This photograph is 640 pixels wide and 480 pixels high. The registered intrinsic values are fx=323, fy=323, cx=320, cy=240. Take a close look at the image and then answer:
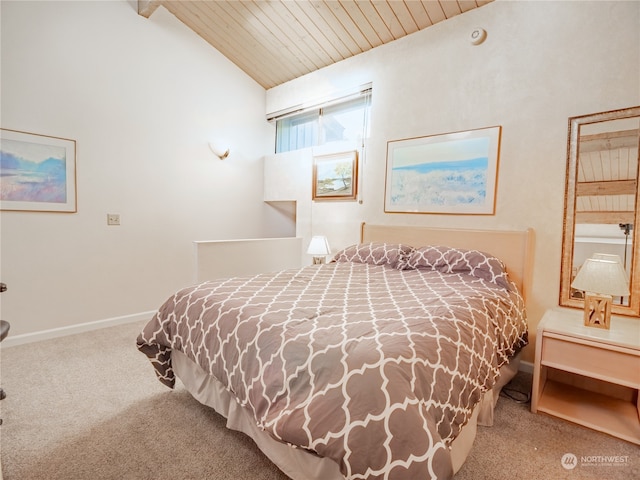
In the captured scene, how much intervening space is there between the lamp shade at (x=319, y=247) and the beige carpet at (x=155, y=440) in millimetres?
1849

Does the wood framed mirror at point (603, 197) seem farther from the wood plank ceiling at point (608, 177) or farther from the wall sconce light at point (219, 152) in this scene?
the wall sconce light at point (219, 152)

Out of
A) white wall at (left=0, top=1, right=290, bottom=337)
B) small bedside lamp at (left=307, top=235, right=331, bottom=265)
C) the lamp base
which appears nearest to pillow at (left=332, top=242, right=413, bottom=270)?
small bedside lamp at (left=307, top=235, right=331, bottom=265)

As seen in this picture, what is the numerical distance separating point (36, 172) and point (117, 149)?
0.69 metres

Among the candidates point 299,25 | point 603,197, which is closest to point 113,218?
point 299,25

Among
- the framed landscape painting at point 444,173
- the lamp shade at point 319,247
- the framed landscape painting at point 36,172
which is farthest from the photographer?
the lamp shade at point 319,247

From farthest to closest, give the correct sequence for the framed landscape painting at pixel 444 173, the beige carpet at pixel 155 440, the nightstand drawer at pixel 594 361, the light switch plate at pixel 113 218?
the light switch plate at pixel 113 218 → the framed landscape painting at pixel 444 173 → the nightstand drawer at pixel 594 361 → the beige carpet at pixel 155 440

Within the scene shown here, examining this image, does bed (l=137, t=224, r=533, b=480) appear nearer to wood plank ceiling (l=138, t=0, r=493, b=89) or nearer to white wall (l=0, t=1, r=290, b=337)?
white wall (l=0, t=1, r=290, b=337)

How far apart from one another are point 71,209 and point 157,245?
2.75 feet

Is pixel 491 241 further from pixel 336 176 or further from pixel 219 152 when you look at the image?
pixel 219 152

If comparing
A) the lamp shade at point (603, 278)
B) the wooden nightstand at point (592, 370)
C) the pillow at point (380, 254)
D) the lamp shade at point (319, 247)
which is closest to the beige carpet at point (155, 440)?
the wooden nightstand at point (592, 370)

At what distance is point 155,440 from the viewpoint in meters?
1.61

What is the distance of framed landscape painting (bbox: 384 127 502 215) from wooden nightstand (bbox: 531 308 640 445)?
1.09 metres

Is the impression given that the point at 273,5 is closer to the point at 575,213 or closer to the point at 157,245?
the point at 157,245

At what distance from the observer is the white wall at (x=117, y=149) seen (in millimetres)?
2693
